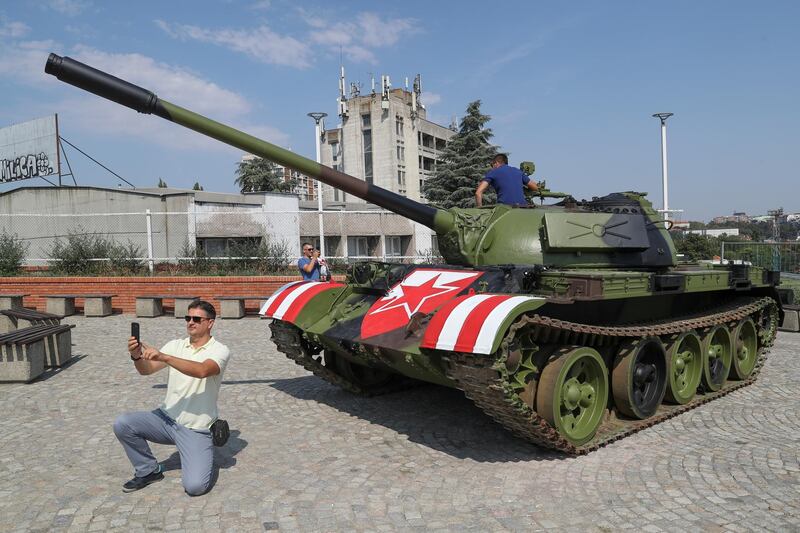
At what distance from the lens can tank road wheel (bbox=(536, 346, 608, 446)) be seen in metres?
5.44

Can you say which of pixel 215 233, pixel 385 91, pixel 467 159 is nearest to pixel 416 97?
pixel 385 91

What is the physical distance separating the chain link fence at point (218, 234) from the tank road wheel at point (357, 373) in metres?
7.35

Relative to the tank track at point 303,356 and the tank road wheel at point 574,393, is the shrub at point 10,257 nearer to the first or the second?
the tank track at point 303,356

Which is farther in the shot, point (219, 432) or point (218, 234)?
point (218, 234)

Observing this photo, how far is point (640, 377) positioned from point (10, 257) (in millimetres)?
15707

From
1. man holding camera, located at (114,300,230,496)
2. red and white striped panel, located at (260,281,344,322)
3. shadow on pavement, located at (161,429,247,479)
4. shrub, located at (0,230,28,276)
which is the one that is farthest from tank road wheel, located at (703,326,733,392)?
shrub, located at (0,230,28,276)

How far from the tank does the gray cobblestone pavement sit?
42 centimetres

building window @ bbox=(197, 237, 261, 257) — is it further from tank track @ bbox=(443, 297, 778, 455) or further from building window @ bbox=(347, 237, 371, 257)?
tank track @ bbox=(443, 297, 778, 455)

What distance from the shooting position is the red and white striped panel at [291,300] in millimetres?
7188

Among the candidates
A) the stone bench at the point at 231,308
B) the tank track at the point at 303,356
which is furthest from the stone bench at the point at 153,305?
the tank track at the point at 303,356

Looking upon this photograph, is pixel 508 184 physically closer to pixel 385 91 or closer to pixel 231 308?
pixel 231 308

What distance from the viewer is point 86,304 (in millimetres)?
14305

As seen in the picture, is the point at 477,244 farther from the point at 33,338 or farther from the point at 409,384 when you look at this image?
the point at 33,338

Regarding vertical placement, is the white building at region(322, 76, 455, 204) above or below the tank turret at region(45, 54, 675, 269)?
above
